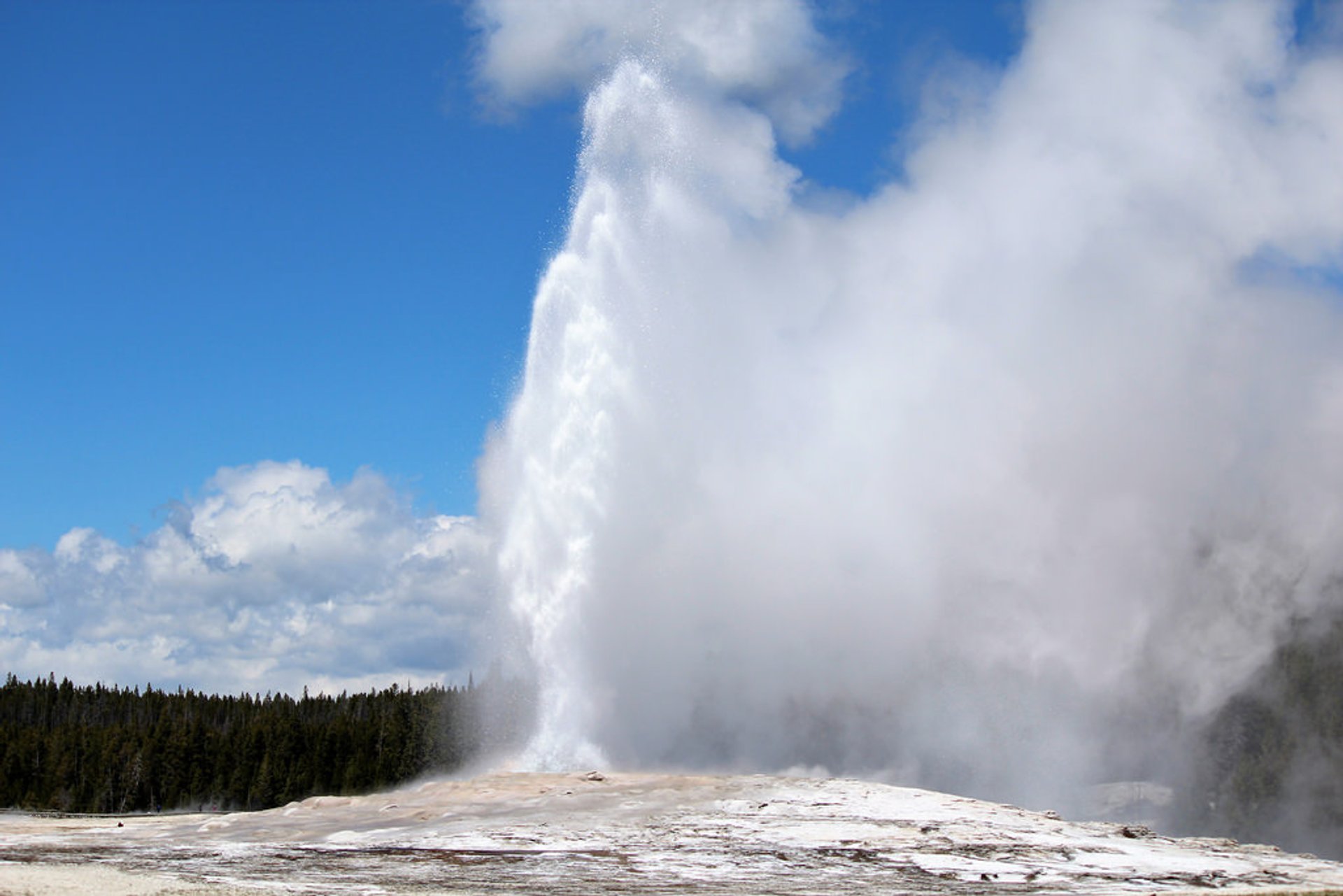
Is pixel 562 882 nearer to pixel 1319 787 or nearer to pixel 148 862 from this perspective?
pixel 148 862

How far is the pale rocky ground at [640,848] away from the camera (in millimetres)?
29328

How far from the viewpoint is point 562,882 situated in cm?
2930

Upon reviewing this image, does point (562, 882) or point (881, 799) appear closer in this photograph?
point (562, 882)

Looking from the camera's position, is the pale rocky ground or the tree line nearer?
the pale rocky ground

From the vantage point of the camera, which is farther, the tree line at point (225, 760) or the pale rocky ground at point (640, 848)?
the tree line at point (225, 760)

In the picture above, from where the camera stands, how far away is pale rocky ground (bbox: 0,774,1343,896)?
29.3 m

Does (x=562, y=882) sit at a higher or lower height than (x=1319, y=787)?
lower

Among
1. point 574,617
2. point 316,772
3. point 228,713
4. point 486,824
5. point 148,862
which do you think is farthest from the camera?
point 228,713

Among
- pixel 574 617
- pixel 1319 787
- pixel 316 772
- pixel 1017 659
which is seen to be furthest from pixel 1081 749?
pixel 316 772

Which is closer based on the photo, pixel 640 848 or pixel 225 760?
pixel 640 848

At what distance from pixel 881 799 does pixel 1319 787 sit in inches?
1950

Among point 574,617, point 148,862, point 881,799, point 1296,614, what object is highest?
point 1296,614

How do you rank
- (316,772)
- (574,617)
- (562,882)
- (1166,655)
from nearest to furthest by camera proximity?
(562,882), (574,617), (1166,655), (316,772)

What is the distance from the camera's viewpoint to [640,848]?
3412 cm
